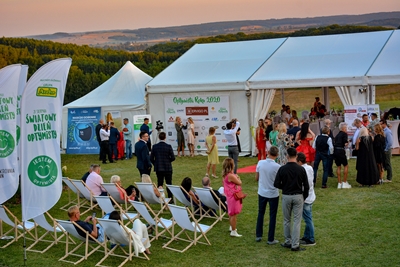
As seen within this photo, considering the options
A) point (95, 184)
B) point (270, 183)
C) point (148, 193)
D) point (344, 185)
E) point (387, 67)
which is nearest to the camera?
point (270, 183)

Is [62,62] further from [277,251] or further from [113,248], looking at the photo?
[277,251]

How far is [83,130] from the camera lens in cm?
2164

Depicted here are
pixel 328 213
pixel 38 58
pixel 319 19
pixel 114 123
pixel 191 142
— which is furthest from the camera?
pixel 319 19

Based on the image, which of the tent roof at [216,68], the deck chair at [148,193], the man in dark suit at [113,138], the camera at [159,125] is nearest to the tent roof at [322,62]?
the tent roof at [216,68]

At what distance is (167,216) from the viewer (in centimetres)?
1088

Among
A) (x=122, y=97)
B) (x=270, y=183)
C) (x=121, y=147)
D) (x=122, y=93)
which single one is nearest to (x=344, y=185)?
(x=270, y=183)

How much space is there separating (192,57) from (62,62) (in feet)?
44.5

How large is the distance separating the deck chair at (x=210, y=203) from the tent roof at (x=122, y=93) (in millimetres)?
10812

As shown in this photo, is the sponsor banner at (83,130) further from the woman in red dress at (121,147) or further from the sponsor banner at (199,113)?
the sponsor banner at (199,113)

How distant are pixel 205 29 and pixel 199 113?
50857 millimetres

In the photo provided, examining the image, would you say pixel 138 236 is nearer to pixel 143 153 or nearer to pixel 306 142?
pixel 143 153

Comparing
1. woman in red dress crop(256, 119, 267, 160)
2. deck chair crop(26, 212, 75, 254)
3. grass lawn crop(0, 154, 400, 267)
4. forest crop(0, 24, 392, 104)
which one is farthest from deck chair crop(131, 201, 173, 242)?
forest crop(0, 24, 392, 104)

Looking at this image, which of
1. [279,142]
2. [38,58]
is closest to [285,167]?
[279,142]

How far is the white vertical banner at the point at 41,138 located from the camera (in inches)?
325
